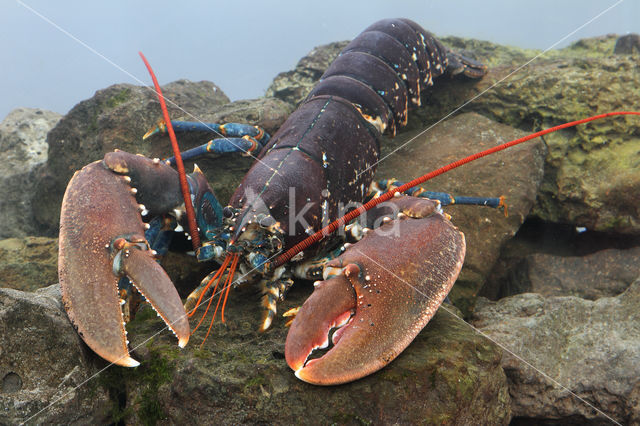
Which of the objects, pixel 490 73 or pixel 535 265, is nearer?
pixel 535 265

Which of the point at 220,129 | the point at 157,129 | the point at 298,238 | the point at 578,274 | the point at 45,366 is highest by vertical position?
the point at 157,129

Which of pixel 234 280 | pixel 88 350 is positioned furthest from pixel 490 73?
pixel 88 350

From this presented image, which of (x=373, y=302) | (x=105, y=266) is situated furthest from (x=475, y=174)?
(x=105, y=266)

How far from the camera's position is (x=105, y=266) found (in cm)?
191

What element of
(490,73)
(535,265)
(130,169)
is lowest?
(535,265)

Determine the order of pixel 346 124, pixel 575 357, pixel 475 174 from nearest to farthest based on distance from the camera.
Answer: pixel 575 357, pixel 346 124, pixel 475 174

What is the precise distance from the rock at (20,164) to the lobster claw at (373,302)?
12.7 feet

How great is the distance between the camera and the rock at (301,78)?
220 inches

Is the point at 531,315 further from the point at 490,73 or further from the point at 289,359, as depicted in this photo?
the point at 490,73

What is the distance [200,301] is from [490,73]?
438 cm

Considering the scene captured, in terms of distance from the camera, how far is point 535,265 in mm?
3727

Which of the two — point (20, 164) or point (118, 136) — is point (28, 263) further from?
point (20, 164)

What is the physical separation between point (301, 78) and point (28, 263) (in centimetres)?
381

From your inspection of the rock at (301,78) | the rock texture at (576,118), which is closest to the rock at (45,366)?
the rock texture at (576,118)
